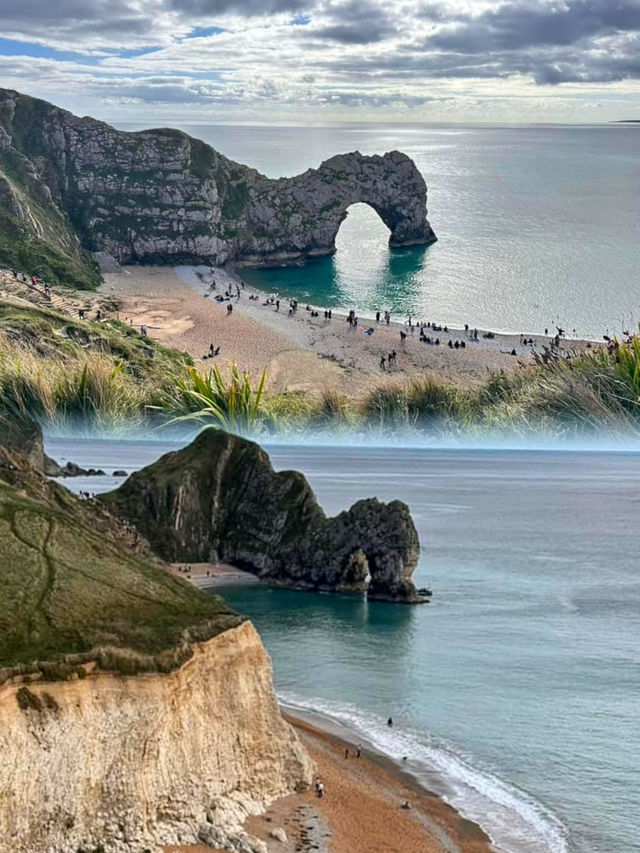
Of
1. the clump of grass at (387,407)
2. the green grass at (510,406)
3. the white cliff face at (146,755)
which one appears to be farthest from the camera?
the clump of grass at (387,407)

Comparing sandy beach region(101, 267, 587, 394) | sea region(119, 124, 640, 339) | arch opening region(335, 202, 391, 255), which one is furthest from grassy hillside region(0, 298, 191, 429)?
arch opening region(335, 202, 391, 255)

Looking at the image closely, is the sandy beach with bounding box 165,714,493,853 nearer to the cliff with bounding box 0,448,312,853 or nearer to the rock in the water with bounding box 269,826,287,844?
the rock in the water with bounding box 269,826,287,844

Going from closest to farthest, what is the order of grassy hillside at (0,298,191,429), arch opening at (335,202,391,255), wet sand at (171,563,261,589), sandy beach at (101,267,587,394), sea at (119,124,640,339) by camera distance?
grassy hillside at (0,298,191,429) → wet sand at (171,563,261,589) → sandy beach at (101,267,587,394) → sea at (119,124,640,339) → arch opening at (335,202,391,255)

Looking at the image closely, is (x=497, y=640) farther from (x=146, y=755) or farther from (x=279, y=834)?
(x=146, y=755)

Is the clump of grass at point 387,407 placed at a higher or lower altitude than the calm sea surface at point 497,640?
higher

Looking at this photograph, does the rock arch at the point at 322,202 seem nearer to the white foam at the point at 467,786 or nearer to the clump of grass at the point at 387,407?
the white foam at the point at 467,786

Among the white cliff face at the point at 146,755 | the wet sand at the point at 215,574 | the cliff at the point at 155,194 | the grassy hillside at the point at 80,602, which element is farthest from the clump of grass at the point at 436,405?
the cliff at the point at 155,194
